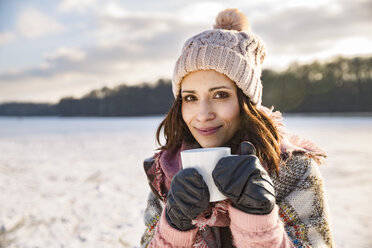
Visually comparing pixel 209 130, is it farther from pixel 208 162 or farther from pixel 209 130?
pixel 208 162

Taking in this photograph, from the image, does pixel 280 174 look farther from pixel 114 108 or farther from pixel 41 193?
pixel 114 108

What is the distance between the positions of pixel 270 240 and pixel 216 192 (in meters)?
0.25

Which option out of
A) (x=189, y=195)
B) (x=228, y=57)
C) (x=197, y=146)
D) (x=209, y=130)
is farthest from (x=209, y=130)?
(x=189, y=195)

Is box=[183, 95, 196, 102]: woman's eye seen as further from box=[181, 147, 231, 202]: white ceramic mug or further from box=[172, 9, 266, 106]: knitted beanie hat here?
box=[181, 147, 231, 202]: white ceramic mug

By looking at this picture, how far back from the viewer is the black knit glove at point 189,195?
1.05m

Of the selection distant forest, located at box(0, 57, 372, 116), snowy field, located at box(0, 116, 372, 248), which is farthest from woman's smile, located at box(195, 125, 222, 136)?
distant forest, located at box(0, 57, 372, 116)

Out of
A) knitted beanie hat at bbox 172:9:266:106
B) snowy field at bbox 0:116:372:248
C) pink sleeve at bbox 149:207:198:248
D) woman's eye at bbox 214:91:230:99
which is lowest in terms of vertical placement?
snowy field at bbox 0:116:372:248

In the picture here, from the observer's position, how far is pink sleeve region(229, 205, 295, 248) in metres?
1.05

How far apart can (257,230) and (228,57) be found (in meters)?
0.81

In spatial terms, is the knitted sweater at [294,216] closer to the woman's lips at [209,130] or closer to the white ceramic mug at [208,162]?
the white ceramic mug at [208,162]

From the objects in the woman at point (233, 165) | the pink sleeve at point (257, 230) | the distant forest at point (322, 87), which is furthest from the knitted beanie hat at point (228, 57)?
the distant forest at point (322, 87)

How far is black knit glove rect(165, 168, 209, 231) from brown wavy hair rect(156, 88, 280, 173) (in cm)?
44

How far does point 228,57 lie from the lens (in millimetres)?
1478

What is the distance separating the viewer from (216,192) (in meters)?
1.08
